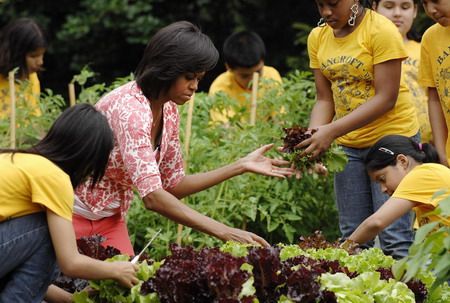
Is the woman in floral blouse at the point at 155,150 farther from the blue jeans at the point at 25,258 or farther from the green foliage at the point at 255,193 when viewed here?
the green foliage at the point at 255,193

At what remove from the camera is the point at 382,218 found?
14.4 feet

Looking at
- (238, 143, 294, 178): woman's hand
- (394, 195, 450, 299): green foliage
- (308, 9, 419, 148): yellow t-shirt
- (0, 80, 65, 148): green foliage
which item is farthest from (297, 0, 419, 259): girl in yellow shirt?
(0, 80, 65, 148): green foliage

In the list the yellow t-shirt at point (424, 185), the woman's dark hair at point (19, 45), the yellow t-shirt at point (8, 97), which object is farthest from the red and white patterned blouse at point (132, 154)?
the woman's dark hair at point (19, 45)

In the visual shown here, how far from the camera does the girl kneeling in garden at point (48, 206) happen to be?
3.49 meters

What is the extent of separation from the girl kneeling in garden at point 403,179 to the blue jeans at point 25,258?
1.65 m

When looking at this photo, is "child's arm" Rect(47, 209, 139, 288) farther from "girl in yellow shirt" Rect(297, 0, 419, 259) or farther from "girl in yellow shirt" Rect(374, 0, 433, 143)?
"girl in yellow shirt" Rect(374, 0, 433, 143)

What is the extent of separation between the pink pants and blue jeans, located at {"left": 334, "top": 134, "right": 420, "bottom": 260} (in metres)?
1.34

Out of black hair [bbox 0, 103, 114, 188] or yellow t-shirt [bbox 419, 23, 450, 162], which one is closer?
black hair [bbox 0, 103, 114, 188]

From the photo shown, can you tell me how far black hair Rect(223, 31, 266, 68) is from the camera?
24.4 feet

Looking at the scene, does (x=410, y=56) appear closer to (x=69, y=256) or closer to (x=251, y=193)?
(x=251, y=193)

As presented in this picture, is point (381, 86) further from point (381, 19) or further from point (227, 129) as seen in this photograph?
point (227, 129)

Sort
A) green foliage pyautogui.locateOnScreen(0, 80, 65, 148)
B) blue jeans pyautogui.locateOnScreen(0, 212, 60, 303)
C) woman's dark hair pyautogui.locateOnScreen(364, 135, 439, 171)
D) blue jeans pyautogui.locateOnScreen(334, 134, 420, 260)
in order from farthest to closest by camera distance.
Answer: green foliage pyautogui.locateOnScreen(0, 80, 65, 148) < blue jeans pyautogui.locateOnScreen(334, 134, 420, 260) < woman's dark hair pyautogui.locateOnScreen(364, 135, 439, 171) < blue jeans pyautogui.locateOnScreen(0, 212, 60, 303)

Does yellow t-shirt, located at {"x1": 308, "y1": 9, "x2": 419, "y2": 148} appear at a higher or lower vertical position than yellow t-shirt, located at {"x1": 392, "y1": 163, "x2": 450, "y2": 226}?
higher

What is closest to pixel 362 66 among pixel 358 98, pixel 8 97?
pixel 358 98
